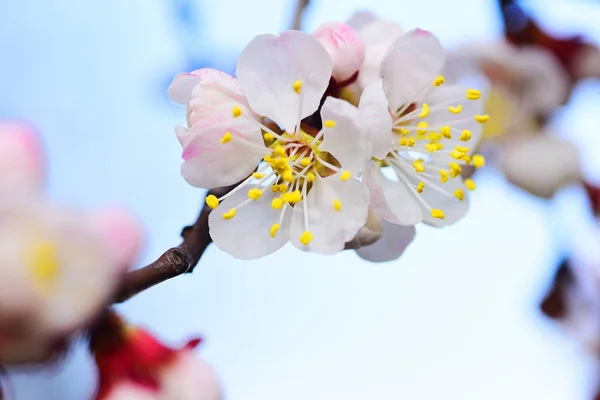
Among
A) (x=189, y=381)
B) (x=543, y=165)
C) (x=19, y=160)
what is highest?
(x=19, y=160)

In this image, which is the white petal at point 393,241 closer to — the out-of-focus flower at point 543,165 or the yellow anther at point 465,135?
the yellow anther at point 465,135

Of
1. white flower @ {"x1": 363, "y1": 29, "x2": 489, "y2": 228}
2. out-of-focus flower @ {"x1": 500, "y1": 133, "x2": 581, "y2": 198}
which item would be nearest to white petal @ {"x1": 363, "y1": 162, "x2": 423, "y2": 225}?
white flower @ {"x1": 363, "y1": 29, "x2": 489, "y2": 228}

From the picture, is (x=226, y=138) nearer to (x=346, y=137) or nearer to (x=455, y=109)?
(x=346, y=137)

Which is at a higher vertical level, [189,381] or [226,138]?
[226,138]

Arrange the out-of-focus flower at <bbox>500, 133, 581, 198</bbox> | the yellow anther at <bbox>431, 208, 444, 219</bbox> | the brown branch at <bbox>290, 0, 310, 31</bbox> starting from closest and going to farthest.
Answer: the yellow anther at <bbox>431, 208, 444, 219</bbox> < the brown branch at <bbox>290, 0, 310, 31</bbox> < the out-of-focus flower at <bbox>500, 133, 581, 198</bbox>

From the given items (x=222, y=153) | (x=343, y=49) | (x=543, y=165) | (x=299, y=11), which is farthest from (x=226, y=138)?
(x=543, y=165)

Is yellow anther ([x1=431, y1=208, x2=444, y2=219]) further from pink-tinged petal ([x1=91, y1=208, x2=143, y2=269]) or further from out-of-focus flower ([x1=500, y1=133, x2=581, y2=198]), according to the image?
out-of-focus flower ([x1=500, y1=133, x2=581, y2=198])

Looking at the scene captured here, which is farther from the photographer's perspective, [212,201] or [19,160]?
[212,201]

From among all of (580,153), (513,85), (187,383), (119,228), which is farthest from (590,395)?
(119,228)
